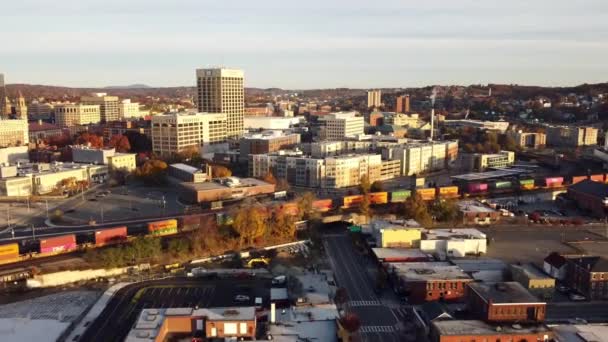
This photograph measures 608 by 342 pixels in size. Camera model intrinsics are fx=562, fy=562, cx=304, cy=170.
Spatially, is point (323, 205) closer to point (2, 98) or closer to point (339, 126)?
point (339, 126)

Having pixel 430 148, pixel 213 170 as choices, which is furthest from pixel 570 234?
pixel 213 170

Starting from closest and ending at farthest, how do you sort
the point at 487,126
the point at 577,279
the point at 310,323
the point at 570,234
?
the point at 310,323 < the point at 577,279 < the point at 570,234 < the point at 487,126

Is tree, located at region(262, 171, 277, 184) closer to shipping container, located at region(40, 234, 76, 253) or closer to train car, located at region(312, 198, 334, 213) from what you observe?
train car, located at region(312, 198, 334, 213)

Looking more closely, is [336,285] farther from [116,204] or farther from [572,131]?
[572,131]

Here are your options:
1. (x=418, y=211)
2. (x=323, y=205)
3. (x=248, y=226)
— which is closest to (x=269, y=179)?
(x=323, y=205)

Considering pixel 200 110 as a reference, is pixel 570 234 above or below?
below

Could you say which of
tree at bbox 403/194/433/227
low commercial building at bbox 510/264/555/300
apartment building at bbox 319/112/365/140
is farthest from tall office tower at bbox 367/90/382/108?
low commercial building at bbox 510/264/555/300

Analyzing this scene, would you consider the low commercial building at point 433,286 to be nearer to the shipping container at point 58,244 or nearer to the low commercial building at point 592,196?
the shipping container at point 58,244
